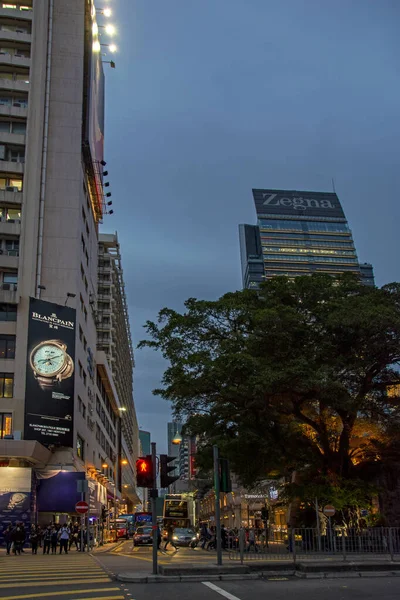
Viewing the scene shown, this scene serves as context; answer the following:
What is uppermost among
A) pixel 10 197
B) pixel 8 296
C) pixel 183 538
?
pixel 10 197

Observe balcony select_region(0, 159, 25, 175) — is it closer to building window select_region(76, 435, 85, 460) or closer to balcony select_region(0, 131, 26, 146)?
balcony select_region(0, 131, 26, 146)

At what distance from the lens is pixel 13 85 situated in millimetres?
53812

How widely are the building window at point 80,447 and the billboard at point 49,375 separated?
20.9 feet

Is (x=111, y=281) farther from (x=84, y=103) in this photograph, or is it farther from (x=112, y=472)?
(x=84, y=103)

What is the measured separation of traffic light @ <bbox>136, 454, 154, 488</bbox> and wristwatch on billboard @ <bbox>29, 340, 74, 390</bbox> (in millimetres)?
29695

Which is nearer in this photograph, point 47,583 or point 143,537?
point 47,583

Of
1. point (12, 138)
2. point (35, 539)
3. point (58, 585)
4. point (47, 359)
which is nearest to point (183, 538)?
point (35, 539)

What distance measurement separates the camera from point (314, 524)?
3647 cm

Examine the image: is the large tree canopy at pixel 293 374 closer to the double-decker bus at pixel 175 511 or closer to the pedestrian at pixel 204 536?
the pedestrian at pixel 204 536

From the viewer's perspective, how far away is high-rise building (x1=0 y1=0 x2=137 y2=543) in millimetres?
45312

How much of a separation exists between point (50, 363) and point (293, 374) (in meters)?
23.2

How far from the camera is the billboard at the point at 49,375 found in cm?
4506

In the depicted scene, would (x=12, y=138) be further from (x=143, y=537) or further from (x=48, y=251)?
(x=143, y=537)

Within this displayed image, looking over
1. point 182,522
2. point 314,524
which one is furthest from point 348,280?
point 182,522
